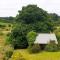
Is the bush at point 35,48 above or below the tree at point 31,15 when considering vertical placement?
below

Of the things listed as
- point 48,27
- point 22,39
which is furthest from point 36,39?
point 48,27

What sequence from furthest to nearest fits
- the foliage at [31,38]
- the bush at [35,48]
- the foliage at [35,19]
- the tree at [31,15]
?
the tree at [31,15], the foliage at [35,19], the foliage at [31,38], the bush at [35,48]

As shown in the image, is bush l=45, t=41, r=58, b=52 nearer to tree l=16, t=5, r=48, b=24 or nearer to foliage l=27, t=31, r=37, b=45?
foliage l=27, t=31, r=37, b=45

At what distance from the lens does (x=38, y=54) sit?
22.8 m

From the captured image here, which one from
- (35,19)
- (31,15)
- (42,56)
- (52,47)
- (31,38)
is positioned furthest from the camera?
(31,15)

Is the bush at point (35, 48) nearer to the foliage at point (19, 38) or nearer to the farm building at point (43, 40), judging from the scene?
the farm building at point (43, 40)

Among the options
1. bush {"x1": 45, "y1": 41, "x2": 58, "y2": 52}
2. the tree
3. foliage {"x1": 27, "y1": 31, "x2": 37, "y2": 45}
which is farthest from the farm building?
the tree

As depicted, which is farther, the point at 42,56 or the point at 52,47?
the point at 52,47

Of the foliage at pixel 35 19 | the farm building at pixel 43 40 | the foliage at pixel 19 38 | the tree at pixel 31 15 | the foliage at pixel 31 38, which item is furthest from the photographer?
the tree at pixel 31 15

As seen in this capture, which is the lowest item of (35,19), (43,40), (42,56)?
(42,56)

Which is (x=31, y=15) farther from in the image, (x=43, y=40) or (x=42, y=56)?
(x=42, y=56)

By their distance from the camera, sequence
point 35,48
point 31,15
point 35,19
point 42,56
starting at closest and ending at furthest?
point 42,56 → point 35,48 → point 35,19 → point 31,15

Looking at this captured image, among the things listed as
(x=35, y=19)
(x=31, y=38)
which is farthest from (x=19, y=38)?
(x=35, y=19)

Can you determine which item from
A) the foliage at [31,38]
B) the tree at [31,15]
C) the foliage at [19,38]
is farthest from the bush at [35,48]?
the tree at [31,15]
